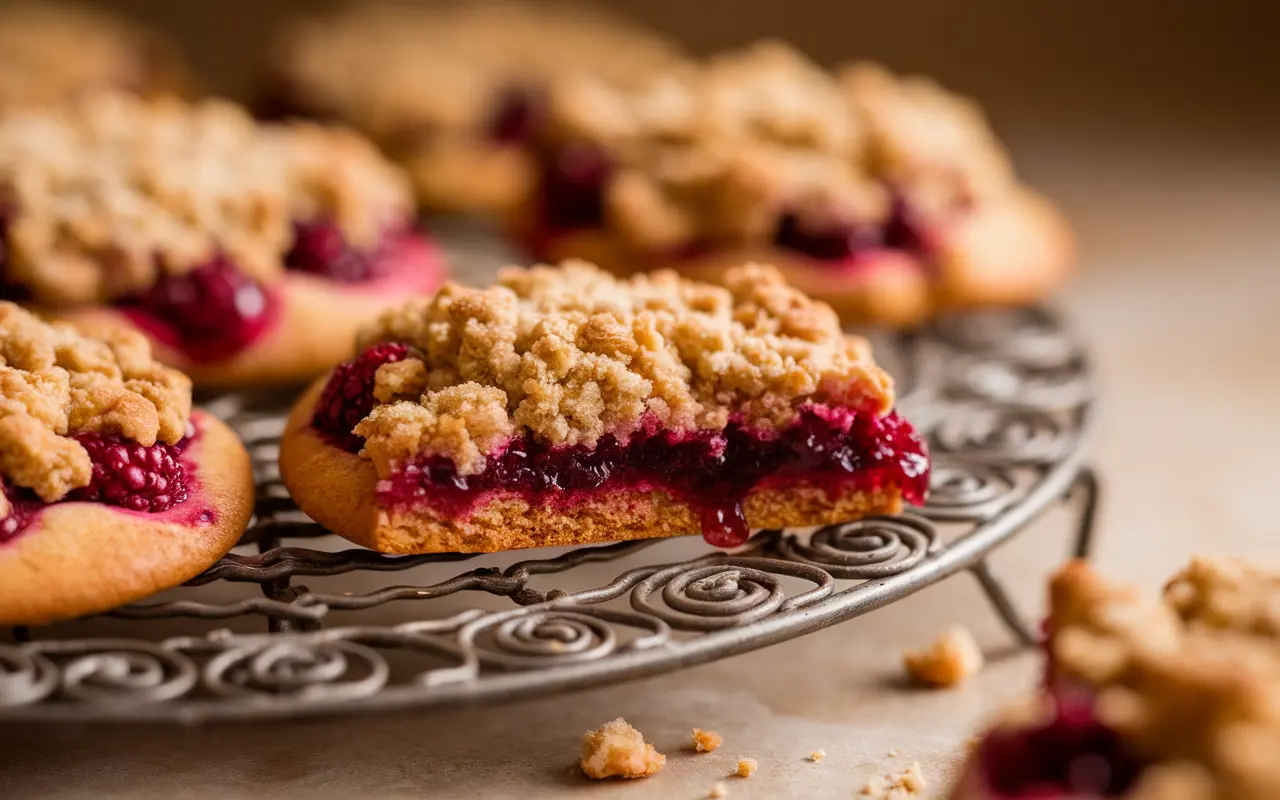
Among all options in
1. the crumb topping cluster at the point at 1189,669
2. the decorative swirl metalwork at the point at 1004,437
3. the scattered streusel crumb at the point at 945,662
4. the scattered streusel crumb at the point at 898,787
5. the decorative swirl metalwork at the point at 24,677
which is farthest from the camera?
the decorative swirl metalwork at the point at 1004,437

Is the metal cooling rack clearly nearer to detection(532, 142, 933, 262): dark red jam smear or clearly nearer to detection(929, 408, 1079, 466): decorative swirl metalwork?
detection(929, 408, 1079, 466): decorative swirl metalwork

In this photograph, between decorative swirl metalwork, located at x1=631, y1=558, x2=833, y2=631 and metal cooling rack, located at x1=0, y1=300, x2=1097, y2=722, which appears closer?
metal cooling rack, located at x1=0, y1=300, x2=1097, y2=722

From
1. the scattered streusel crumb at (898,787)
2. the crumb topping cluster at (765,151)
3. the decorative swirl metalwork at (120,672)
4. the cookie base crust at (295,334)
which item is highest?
the crumb topping cluster at (765,151)

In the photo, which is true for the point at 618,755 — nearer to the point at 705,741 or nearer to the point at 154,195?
the point at 705,741

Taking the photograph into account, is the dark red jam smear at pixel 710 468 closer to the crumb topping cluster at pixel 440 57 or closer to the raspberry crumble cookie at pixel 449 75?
the raspberry crumble cookie at pixel 449 75

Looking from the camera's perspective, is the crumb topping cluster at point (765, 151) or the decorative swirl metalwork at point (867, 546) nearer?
the decorative swirl metalwork at point (867, 546)

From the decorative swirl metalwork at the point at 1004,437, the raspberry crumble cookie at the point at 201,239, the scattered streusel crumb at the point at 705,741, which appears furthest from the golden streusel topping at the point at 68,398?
the decorative swirl metalwork at the point at 1004,437

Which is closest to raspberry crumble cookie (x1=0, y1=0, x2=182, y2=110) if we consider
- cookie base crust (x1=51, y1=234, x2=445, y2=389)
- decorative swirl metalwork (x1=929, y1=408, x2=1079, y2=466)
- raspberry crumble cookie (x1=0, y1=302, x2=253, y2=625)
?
cookie base crust (x1=51, y1=234, x2=445, y2=389)
